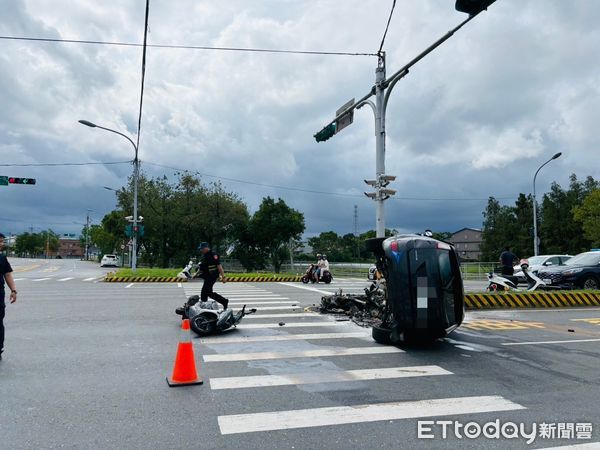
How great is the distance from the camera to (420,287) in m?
7.19

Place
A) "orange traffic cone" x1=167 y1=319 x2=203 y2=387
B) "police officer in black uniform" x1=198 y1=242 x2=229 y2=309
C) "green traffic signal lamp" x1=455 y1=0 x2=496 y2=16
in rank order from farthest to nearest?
"police officer in black uniform" x1=198 y1=242 x2=229 y2=309 → "green traffic signal lamp" x1=455 y1=0 x2=496 y2=16 → "orange traffic cone" x1=167 y1=319 x2=203 y2=387

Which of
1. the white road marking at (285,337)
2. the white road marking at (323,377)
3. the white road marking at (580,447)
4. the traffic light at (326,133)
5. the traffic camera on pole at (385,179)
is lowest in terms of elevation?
the white road marking at (580,447)

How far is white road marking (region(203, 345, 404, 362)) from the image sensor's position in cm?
679

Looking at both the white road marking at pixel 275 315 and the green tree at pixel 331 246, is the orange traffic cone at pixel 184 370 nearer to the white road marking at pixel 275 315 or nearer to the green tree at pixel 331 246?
the white road marking at pixel 275 315

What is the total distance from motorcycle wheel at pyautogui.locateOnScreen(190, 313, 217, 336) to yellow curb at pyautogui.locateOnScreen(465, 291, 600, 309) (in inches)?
311

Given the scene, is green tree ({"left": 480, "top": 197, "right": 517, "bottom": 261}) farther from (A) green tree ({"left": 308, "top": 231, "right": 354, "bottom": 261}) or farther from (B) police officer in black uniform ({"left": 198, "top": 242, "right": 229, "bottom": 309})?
(B) police officer in black uniform ({"left": 198, "top": 242, "right": 229, "bottom": 309})

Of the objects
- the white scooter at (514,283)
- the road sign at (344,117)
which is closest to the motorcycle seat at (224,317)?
the road sign at (344,117)

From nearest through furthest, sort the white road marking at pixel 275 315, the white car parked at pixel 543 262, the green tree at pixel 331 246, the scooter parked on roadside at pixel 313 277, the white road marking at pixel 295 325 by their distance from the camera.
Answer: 1. the white road marking at pixel 295 325
2. the white road marking at pixel 275 315
3. the white car parked at pixel 543 262
4. the scooter parked on roadside at pixel 313 277
5. the green tree at pixel 331 246

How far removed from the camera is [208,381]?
558 centimetres

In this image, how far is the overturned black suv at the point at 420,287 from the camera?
23.6 feet

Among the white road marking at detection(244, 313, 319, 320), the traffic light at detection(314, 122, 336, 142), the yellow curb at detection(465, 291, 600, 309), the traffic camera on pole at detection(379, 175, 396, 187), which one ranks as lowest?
the white road marking at detection(244, 313, 319, 320)

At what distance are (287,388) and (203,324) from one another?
11.7ft

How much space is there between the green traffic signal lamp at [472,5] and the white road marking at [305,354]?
5097 millimetres

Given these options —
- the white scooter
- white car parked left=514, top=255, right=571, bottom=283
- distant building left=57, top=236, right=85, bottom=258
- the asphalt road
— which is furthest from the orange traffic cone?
distant building left=57, top=236, right=85, bottom=258
